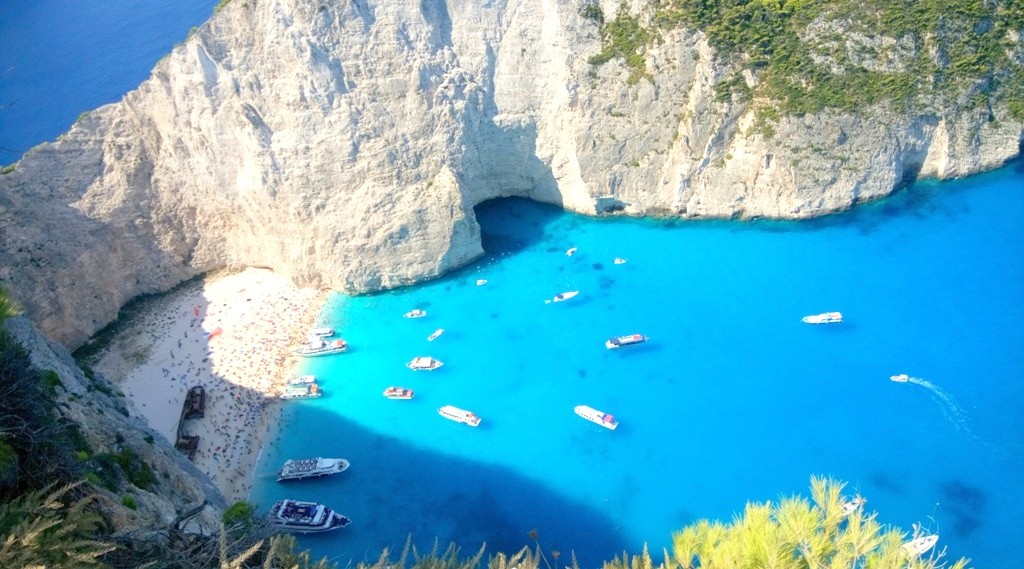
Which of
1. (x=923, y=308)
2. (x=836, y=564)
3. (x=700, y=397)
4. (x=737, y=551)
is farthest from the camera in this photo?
(x=923, y=308)

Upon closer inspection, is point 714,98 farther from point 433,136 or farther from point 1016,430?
point 1016,430

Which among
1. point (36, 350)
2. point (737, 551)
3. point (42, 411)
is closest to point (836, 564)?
point (737, 551)

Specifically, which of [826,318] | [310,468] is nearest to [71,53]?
[310,468]

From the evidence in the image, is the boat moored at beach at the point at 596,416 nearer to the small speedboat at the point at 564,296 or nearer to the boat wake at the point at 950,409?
the small speedboat at the point at 564,296

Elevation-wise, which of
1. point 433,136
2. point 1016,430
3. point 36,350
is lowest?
point 1016,430

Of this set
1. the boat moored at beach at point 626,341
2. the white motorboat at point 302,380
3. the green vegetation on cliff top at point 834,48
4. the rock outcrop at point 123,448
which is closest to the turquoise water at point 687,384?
the boat moored at beach at point 626,341
